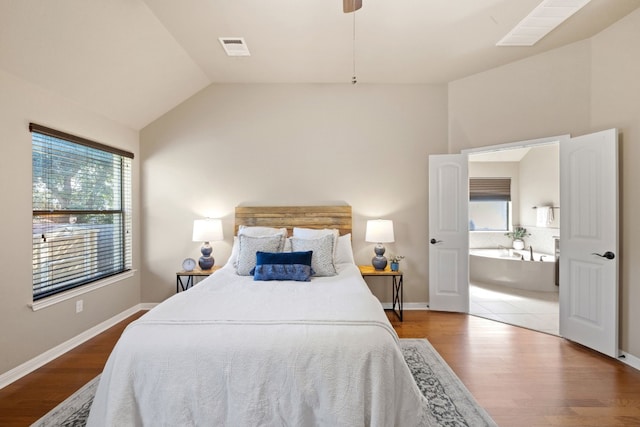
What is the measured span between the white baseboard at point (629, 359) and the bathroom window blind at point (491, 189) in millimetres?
4296

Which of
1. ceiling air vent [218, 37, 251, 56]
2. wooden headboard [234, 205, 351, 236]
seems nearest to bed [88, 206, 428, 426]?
wooden headboard [234, 205, 351, 236]

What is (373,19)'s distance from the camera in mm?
2752

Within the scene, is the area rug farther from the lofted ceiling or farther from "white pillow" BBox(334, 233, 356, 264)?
the lofted ceiling

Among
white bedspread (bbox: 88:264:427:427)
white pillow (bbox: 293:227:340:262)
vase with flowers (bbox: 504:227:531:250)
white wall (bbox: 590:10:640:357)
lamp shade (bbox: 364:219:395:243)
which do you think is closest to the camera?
white bedspread (bbox: 88:264:427:427)

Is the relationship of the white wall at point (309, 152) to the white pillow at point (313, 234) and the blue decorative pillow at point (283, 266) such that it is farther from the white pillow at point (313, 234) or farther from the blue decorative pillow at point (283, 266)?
the blue decorative pillow at point (283, 266)

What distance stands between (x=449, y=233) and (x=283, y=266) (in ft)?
7.45

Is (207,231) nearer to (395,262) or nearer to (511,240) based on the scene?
(395,262)

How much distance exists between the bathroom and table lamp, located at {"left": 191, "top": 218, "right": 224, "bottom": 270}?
3.40 metres

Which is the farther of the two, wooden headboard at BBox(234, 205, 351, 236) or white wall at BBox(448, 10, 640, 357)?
wooden headboard at BBox(234, 205, 351, 236)

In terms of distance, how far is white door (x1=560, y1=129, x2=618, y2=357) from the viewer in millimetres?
2744

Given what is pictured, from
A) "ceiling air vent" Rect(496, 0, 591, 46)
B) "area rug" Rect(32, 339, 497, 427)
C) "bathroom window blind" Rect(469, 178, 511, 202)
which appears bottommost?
"area rug" Rect(32, 339, 497, 427)

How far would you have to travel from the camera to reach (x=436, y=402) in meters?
2.10

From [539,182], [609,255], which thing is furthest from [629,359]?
[539,182]

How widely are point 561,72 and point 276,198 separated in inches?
139
